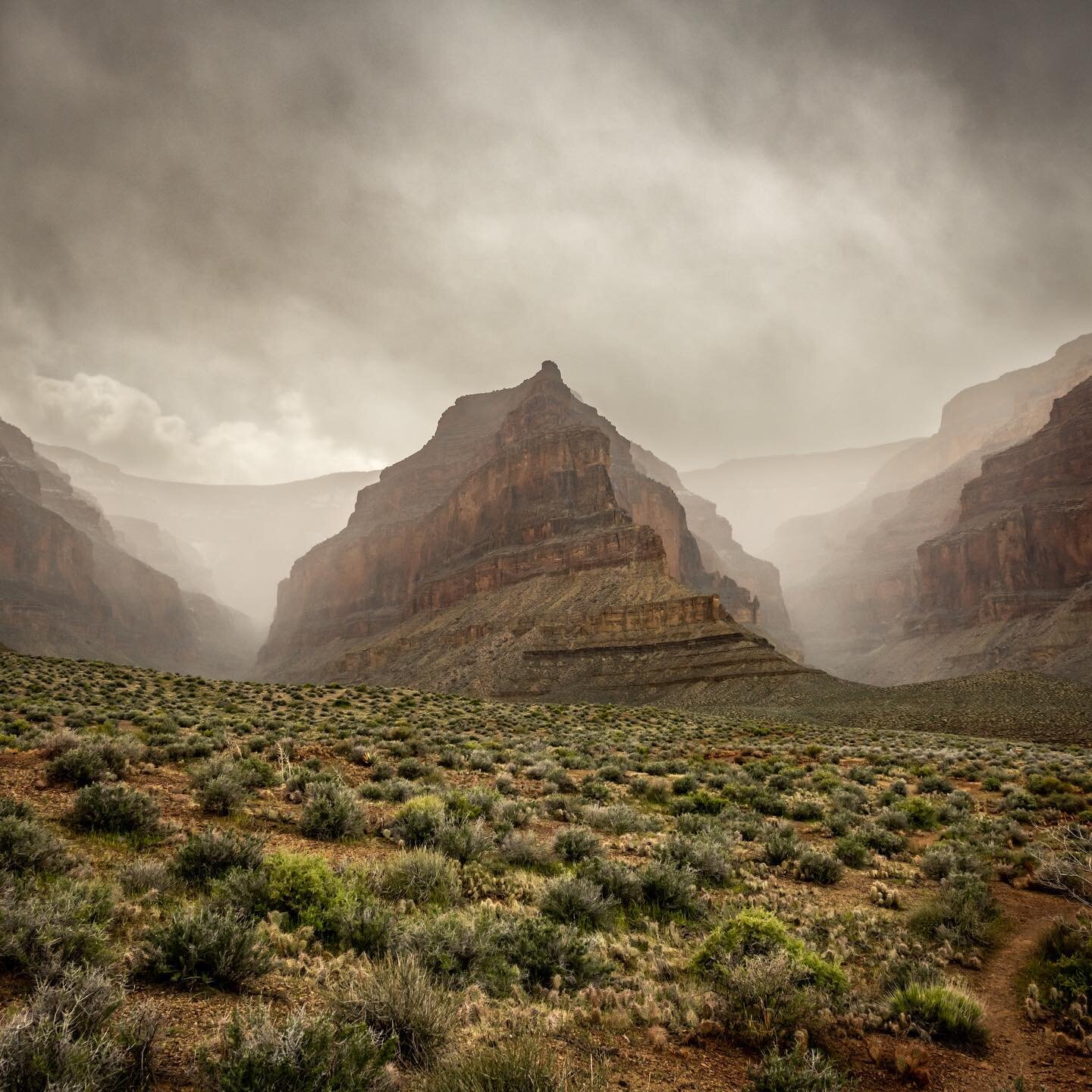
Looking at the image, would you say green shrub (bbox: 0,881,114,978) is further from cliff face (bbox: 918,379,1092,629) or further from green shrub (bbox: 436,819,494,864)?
cliff face (bbox: 918,379,1092,629)

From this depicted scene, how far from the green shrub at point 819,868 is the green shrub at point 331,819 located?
6.02 m

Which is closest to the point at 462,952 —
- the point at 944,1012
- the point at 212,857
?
the point at 212,857

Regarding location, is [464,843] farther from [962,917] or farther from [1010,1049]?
[962,917]

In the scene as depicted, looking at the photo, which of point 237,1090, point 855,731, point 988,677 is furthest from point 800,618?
point 237,1090

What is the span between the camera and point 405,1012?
3.41 m

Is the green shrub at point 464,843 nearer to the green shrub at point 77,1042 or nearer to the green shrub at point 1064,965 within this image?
the green shrub at point 77,1042

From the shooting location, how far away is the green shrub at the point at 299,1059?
108 inches

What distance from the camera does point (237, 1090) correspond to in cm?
269

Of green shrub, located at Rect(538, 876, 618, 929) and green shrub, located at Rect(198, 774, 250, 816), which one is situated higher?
green shrub, located at Rect(198, 774, 250, 816)

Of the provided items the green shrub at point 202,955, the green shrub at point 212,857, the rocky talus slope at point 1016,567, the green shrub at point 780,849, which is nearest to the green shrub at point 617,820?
the green shrub at point 780,849

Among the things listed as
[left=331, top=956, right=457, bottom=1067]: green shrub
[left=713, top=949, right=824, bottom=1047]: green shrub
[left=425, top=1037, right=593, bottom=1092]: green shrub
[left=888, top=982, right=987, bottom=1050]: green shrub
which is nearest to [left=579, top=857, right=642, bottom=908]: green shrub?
[left=713, top=949, right=824, bottom=1047]: green shrub

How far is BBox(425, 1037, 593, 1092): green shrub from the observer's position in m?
2.84

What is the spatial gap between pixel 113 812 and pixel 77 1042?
4.87m

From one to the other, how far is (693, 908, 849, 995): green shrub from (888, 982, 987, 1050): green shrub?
1.59 ft
